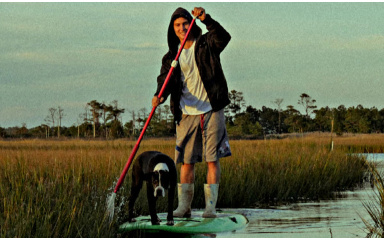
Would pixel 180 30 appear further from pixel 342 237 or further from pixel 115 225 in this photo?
pixel 342 237

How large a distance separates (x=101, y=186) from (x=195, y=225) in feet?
5.38

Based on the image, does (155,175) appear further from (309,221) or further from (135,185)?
(309,221)

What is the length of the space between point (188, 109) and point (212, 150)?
0.58m

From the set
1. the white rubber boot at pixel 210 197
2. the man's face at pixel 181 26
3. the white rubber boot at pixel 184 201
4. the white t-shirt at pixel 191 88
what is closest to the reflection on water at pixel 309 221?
the white rubber boot at pixel 210 197

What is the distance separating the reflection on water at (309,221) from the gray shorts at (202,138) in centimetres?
97

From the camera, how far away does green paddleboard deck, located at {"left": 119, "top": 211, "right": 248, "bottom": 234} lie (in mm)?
5363

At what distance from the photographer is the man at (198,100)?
589 cm

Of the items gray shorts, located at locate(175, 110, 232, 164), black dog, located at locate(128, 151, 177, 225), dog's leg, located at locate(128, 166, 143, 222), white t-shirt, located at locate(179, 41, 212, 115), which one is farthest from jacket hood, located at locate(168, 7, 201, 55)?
dog's leg, located at locate(128, 166, 143, 222)

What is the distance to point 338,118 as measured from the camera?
169 ft

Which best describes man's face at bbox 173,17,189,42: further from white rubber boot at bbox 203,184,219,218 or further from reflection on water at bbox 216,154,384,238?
reflection on water at bbox 216,154,384,238

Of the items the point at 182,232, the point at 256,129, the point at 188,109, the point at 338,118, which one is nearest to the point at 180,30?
the point at 188,109

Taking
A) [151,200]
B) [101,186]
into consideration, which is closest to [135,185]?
[151,200]

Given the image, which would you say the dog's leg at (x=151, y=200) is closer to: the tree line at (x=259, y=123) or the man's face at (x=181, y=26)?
the man's face at (x=181, y=26)

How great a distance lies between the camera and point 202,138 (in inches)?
240
